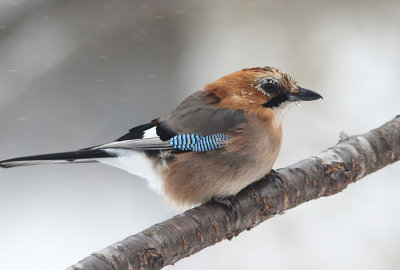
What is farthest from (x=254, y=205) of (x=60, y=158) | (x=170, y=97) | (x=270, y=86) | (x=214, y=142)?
(x=170, y=97)

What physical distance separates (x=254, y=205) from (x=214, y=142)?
0.40 m

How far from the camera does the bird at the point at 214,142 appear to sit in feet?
9.82

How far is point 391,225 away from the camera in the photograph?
5.03 meters

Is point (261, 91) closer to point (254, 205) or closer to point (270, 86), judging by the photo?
point (270, 86)

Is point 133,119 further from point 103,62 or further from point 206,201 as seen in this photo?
point 206,201

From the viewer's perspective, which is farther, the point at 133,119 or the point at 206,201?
the point at 133,119

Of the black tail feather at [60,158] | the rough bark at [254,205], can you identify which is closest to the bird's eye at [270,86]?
the rough bark at [254,205]

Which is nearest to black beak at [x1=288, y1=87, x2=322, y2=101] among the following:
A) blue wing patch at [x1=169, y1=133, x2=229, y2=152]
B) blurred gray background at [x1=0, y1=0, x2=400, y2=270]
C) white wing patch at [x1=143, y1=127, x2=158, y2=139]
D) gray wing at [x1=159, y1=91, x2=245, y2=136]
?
gray wing at [x1=159, y1=91, x2=245, y2=136]

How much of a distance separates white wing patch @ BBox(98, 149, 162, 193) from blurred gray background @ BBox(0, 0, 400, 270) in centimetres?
208

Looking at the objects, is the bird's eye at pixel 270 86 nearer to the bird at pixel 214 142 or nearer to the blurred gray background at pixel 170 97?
the bird at pixel 214 142

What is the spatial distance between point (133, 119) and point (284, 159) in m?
1.63

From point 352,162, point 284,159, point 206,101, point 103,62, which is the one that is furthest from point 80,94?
point 352,162

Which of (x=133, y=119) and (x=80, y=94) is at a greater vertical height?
(x=80, y=94)

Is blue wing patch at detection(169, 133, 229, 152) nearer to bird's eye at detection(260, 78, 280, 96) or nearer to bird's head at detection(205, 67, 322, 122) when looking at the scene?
bird's head at detection(205, 67, 322, 122)
